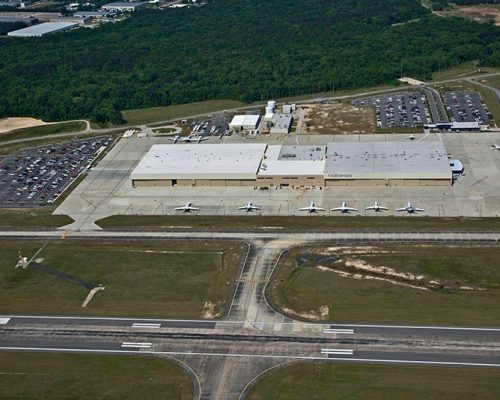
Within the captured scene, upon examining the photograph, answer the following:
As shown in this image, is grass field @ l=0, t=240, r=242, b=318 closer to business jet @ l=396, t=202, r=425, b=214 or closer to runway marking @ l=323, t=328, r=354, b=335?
runway marking @ l=323, t=328, r=354, b=335

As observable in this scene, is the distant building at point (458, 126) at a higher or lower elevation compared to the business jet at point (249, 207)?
lower

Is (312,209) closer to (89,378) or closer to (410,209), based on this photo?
(410,209)

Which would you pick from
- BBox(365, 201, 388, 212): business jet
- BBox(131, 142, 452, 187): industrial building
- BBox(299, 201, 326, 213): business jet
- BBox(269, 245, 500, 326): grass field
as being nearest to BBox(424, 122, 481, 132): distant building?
BBox(131, 142, 452, 187): industrial building

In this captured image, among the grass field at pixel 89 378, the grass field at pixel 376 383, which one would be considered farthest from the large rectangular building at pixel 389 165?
the grass field at pixel 89 378

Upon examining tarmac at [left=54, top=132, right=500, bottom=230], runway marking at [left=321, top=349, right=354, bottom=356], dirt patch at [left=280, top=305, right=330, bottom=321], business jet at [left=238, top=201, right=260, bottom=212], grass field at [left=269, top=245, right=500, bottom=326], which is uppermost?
runway marking at [left=321, top=349, right=354, bottom=356]

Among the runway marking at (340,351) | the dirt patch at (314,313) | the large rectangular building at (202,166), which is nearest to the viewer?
the runway marking at (340,351)

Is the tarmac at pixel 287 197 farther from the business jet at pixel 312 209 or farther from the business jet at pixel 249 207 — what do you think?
the business jet at pixel 312 209
